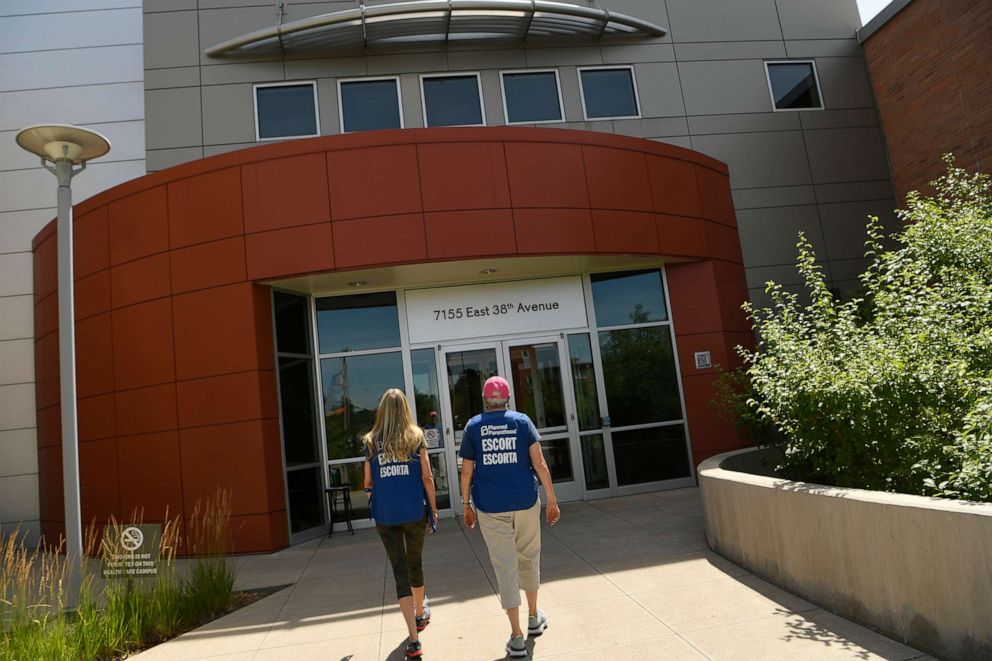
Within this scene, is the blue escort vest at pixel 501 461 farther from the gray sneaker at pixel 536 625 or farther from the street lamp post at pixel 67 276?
the street lamp post at pixel 67 276

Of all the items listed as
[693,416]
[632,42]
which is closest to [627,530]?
[693,416]

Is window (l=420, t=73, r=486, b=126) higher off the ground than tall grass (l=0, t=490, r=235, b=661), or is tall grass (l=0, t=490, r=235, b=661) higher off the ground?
window (l=420, t=73, r=486, b=126)

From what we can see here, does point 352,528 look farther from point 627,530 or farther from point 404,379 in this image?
point 627,530

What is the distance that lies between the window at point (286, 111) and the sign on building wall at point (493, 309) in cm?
462

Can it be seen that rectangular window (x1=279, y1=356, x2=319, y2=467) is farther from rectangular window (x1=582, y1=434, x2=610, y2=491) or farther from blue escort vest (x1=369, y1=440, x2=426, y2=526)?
blue escort vest (x1=369, y1=440, x2=426, y2=526)

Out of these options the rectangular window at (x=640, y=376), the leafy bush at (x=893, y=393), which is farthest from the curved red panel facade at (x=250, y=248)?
the leafy bush at (x=893, y=393)

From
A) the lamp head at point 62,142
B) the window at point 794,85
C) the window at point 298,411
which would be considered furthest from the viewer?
the window at point 794,85

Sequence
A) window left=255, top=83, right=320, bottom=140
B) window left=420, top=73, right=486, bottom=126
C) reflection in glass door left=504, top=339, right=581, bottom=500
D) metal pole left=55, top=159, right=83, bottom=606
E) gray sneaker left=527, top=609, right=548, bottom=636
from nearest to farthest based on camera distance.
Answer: gray sneaker left=527, top=609, right=548, bottom=636
metal pole left=55, top=159, right=83, bottom=606
reflection in glass door left=504, top=339, right=581, bottom=500
window left=255, top=83, right=320, bottom=140
window left=420, top=73, right=486, bottom=126

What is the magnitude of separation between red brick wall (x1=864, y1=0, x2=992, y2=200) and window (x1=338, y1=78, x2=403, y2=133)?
10474mm

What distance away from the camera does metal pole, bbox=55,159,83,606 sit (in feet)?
19.9

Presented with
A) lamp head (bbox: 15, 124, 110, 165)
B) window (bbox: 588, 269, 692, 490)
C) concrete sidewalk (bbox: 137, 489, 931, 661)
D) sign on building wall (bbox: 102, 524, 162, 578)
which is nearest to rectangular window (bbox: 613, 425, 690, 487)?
window (bbox: 588, 269, 692, 490)

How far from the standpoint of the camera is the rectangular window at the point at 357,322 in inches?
449

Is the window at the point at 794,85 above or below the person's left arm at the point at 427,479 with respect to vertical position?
above

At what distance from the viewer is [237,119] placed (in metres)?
13.6
